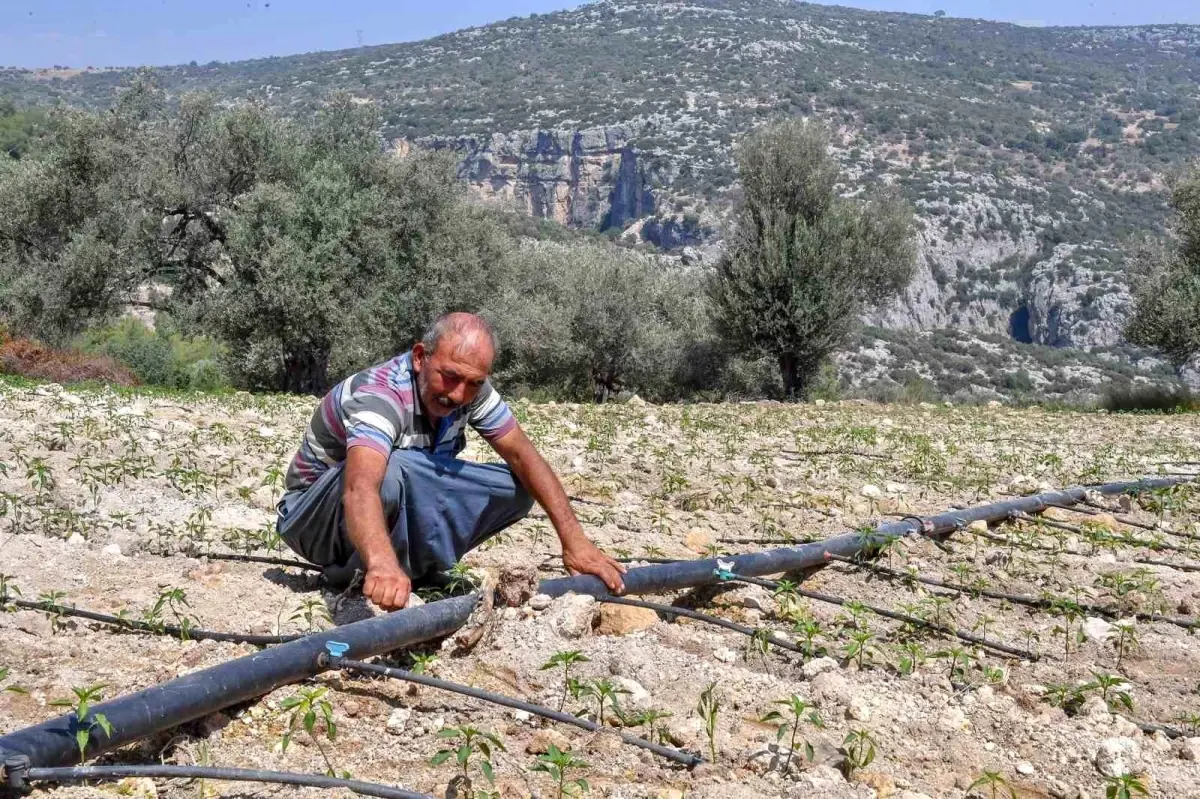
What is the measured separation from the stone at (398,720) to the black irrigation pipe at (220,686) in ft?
0.87

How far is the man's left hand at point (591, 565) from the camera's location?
13.8 ft

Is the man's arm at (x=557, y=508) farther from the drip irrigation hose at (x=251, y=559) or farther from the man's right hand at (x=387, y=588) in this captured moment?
the drip irrigation hose at (x=251, y=559)

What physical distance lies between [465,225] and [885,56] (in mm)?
87071

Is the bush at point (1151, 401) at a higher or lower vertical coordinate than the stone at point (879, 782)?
lower

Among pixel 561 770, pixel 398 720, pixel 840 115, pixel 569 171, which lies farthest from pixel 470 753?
pixel 569 171

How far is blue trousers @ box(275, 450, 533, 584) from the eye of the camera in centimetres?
397

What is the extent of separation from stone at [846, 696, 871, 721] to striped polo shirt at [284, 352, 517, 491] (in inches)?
68.6

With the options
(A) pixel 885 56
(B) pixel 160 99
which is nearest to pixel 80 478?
(B) pixel 160 99

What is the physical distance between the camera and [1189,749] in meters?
3.18

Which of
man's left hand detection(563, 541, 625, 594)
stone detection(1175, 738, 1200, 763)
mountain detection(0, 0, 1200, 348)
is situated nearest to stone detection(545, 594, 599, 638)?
man's left hand detection(563, 541, 625, 594)

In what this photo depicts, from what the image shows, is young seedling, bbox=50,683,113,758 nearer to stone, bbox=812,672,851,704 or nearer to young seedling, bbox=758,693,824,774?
young seedling, bbox=758,693,824,774

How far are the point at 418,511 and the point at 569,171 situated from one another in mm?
89366

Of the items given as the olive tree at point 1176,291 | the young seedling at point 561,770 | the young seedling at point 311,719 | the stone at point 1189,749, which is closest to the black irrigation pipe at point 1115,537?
the stone at point 1189,749

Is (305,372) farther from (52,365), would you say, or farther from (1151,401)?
(1151,401)
